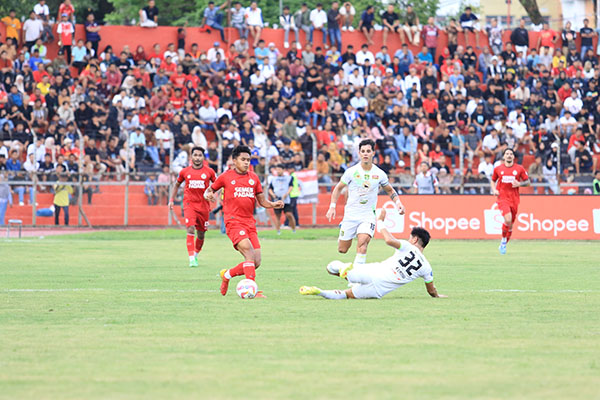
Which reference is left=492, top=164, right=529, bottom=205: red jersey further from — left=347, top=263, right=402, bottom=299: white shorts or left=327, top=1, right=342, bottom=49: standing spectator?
left=327, top=1, right=342, bottom=49: standing spectator

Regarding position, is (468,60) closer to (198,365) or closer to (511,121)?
(511,121)

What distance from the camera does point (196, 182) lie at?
20.3 metres

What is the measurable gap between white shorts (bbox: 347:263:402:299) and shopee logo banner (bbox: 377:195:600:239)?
59.8 ft

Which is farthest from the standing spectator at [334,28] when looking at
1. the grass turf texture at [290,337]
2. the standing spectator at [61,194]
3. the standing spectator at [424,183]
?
the grass turf texture at [290,337]

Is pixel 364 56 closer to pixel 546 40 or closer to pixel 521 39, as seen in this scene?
pixel 521 39

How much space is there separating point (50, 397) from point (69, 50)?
34.3m

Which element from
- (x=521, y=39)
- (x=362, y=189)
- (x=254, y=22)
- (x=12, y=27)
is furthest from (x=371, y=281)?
(x=521, y=39)

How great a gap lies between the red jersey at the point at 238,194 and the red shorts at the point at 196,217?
6.14 m

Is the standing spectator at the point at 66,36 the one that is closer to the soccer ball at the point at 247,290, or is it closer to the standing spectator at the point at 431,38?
the standing spectator at the point at 431,38

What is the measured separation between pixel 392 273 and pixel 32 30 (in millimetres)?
29792

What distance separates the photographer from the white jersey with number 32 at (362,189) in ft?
54.9

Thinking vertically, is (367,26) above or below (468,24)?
below

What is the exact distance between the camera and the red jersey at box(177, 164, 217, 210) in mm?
20219

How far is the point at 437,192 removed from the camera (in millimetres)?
34250
